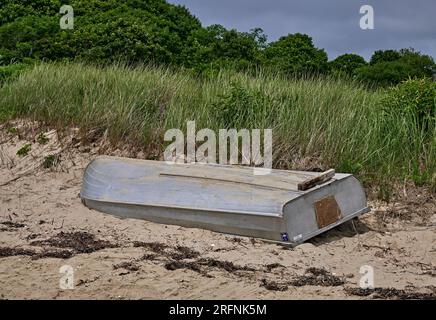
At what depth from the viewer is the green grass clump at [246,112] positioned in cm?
858

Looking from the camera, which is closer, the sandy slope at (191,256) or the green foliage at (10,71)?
the sandy slope at (191,256)

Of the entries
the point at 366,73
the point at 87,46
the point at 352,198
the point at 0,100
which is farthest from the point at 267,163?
the point at 87,46

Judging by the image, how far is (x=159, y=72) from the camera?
11.2m

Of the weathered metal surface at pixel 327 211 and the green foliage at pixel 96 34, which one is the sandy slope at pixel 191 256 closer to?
the weathered metal surface at pixel 327 211

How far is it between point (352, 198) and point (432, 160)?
1593 mm

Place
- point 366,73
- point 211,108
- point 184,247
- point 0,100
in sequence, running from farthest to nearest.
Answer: point 366,73
point 0,100
point 211,108
point 184,247

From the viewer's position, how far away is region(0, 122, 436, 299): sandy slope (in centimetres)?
591

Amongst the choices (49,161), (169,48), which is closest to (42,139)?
(49,161)

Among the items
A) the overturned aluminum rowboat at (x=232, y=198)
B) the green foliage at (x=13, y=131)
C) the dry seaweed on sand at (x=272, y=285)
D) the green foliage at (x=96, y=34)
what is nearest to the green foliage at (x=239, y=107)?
the overturned aluminum rowboat at (x=232, y=198)

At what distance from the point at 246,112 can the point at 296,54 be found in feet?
21.8

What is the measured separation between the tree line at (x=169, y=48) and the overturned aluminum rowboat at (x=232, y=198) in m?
5.73

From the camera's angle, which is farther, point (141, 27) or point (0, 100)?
point (141, 27)

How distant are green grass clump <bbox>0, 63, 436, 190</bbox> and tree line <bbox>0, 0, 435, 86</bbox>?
2.80 meters
